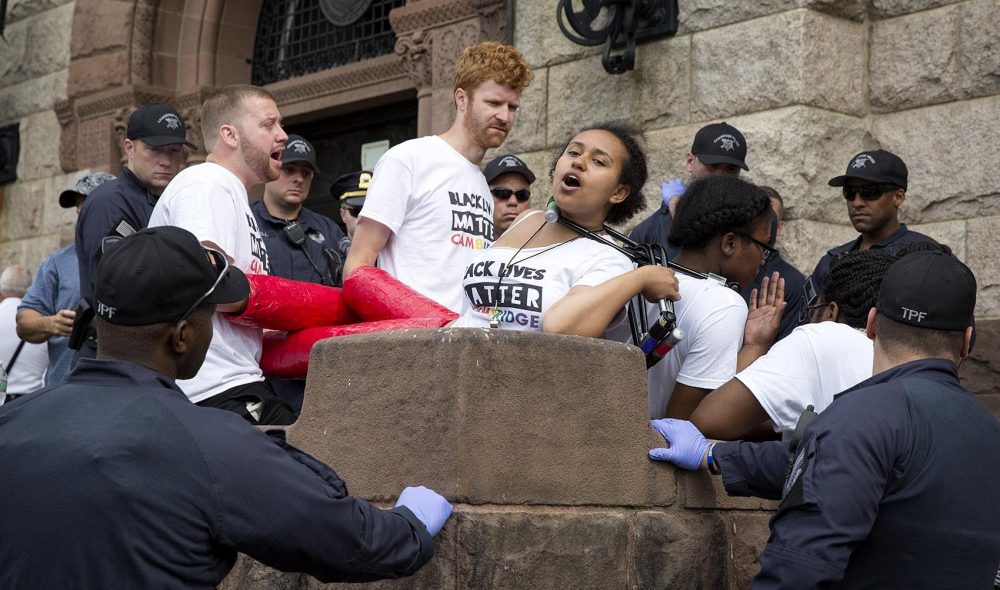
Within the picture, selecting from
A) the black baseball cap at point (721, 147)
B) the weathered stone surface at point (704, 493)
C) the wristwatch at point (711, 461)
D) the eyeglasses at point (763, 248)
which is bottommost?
the weathered stone surface at point (704, 493)

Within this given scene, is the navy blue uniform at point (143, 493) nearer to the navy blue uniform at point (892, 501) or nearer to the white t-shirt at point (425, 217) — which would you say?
the navy blue uniform at point (892, 501)

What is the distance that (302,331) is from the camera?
4629mm

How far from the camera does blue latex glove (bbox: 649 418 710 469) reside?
3.88m

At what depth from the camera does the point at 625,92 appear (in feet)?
24.1

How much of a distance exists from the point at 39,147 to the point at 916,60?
7.75 metres

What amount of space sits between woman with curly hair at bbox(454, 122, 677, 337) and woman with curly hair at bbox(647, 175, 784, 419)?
21cm

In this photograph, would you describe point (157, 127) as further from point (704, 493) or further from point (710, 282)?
point (704, 493)

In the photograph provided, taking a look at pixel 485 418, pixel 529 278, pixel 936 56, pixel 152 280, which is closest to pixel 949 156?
pixel 936 56

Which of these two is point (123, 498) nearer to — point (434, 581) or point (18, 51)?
point (434, 581)

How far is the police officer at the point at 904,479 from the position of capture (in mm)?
2943

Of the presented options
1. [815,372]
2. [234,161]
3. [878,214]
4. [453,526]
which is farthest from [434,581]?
[878,214]

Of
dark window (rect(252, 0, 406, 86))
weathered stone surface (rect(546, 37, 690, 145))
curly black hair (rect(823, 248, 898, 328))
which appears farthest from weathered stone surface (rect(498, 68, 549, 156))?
curly black hair (rect(823, 248, 898, 328))

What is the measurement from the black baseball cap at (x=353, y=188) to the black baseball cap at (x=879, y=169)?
2.43m

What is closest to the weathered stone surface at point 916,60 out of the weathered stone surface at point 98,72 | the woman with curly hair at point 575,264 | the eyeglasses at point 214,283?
the woman with curly hair at point 575,264
